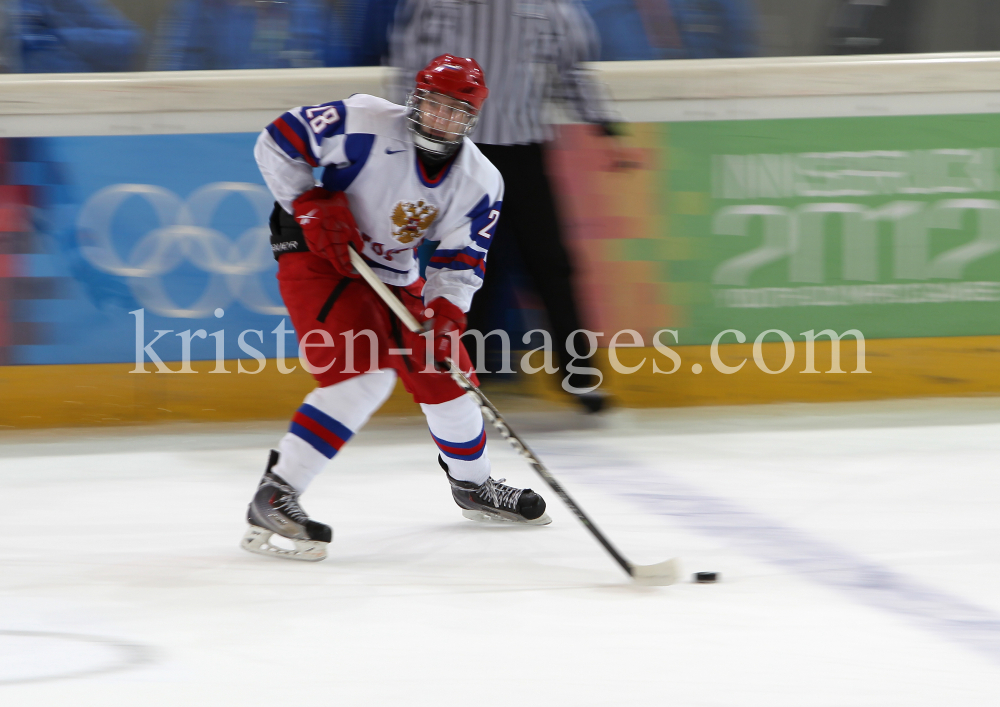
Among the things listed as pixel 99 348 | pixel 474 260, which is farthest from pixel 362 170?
pixel 99 348

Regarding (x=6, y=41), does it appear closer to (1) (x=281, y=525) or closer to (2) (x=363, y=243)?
(2) (x=363, y=243)

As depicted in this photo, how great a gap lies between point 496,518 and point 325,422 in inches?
19.2

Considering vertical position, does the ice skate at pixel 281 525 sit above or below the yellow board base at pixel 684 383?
below

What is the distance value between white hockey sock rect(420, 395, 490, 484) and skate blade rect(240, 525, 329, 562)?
0.35 metres

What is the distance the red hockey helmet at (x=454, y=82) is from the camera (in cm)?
202

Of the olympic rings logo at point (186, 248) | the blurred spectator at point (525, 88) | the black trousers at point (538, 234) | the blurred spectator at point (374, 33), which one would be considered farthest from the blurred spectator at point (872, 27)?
the olympic rings logo at point (186, 248)

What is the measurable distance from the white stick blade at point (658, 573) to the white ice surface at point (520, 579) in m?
0.04

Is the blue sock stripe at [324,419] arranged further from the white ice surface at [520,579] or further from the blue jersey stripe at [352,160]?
the blue jersey stripe at [352,160]

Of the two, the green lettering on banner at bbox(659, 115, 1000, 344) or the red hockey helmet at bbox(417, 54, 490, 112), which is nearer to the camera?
the red hockey helmet at bbox(417, 54, 490, 112)

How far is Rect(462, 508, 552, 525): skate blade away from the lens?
2326 mm

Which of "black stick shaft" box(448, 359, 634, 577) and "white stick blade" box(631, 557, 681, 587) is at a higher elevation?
"black stick shaft" box(448, 359, 634, 577)

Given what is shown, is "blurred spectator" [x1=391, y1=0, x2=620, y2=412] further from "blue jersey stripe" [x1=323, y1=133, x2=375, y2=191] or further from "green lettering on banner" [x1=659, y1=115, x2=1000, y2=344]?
"blue jersey stripe" [x1=323, y1=133, x2=375, y2=191]
